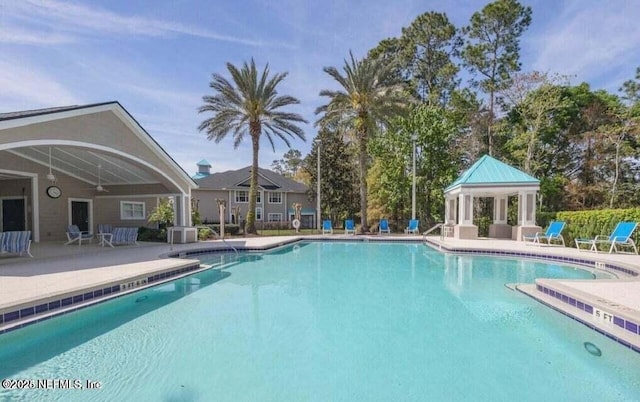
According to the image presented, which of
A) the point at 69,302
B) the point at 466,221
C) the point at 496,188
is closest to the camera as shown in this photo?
the point at 69,302

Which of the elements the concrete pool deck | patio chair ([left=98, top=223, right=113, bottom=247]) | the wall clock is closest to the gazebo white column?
the concrete pool deck

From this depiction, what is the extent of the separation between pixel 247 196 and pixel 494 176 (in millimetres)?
22082

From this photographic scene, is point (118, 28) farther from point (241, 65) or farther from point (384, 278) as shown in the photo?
point (384, 278)

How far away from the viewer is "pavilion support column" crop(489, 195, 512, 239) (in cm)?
1955

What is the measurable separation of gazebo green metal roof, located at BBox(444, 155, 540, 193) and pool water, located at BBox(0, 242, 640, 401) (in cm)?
1093

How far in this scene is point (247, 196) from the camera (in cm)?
3294

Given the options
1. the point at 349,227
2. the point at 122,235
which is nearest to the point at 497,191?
the point at 349,227

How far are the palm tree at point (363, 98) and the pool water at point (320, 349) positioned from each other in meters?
14.6

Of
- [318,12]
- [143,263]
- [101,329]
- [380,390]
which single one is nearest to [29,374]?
[101,329]

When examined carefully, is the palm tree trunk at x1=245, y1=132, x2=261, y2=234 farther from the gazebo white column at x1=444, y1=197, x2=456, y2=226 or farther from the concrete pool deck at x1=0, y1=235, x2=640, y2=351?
the gazebo white column at x1=444, y1=197, x2=456, y2=226

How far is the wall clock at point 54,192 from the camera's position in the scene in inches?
603

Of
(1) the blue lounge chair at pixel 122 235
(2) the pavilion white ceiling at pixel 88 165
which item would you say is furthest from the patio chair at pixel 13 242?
(1) the blue lounge chair at pixel 122 235

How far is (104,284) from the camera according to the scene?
271 inches

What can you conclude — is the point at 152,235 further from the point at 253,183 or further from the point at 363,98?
the point at 363,98
